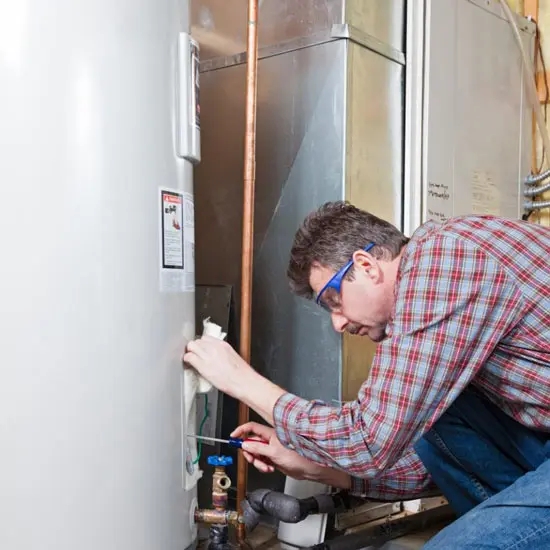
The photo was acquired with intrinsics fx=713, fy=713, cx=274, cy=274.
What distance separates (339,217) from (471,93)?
1.06 metres

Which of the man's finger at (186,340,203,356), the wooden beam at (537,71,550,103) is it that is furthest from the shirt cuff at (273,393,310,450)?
the wooden beam at (537,71,550,103)

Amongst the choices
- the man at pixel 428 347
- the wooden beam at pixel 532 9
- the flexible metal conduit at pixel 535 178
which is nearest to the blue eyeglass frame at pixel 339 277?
the man at pixel 428 347

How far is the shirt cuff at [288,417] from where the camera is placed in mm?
1173

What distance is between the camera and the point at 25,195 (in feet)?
3.53

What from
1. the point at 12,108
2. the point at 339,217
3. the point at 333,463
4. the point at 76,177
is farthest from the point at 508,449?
the point at 12,108

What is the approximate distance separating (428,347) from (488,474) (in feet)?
Result: 1.55

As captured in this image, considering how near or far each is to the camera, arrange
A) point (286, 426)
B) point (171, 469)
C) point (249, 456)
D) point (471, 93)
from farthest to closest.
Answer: point (471, 93), point (249, 456), point (171, 469), point (286, 426)

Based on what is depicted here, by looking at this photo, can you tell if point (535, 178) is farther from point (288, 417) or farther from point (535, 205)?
point (288, 417)

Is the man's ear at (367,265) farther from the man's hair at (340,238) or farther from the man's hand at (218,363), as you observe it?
the man's hand at (218,363)

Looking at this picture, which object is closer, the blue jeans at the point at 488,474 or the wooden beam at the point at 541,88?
the blue jeans at the point at 488,474

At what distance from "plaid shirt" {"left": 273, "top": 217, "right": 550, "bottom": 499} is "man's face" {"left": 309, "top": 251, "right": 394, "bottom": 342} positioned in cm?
7

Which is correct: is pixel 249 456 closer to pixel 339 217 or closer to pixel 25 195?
pixel 339 217

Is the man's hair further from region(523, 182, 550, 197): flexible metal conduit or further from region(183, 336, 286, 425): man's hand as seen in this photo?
region(523, 182, 550, 197): flexible metal conduit

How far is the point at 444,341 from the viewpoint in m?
1.07
